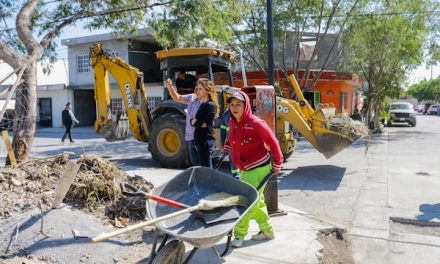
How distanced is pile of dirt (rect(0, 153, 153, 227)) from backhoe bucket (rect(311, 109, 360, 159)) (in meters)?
4.44

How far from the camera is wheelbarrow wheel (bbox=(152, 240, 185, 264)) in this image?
3.19 meters

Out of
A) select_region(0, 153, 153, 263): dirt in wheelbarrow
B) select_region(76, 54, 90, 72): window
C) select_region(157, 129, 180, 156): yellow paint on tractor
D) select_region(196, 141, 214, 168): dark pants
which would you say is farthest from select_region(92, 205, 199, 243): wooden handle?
select_region(76, 54, 90, 72): window

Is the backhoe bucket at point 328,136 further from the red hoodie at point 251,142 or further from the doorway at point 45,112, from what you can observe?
the doorway at point 45,112

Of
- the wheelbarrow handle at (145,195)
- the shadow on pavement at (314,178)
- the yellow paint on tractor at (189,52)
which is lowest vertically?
the shadow on pavement at (314,178)

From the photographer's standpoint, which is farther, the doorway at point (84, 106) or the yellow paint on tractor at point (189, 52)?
the doorway at point (84, 106)

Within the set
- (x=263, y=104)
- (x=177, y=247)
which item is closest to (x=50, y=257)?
(x=177, y=247)

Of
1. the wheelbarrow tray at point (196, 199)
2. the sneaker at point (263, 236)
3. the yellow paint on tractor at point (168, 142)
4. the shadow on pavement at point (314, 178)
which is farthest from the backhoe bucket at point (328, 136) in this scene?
the wheelbarrow tray at point (196, 199)

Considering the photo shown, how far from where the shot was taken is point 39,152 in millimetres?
13797

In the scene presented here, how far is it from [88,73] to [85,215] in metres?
23.0

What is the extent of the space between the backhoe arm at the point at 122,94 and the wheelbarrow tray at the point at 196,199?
6.36 meters

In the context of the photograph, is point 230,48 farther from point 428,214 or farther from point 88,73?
point 88,73

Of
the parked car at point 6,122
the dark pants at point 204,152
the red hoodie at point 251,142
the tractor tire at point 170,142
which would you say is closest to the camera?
the red hoodie at point 251,142

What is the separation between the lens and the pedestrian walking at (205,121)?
575 cm

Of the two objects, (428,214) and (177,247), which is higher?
(177,247)
